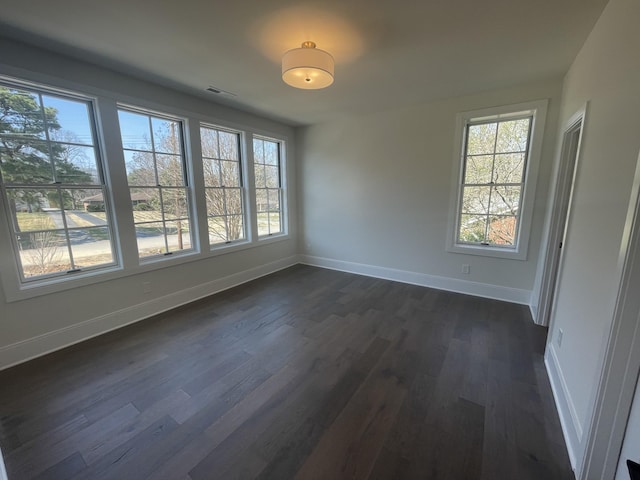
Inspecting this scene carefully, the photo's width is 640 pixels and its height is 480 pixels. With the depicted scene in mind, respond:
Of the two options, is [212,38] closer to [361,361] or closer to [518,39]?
[518,39]

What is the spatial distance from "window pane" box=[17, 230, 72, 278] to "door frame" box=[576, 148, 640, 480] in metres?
4.02

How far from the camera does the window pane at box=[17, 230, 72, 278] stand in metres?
2.31

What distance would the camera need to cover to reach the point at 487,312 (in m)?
3.19

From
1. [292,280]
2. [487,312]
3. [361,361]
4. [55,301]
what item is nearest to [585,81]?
[487,312]

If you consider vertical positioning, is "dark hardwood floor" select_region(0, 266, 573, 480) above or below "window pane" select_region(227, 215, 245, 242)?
below

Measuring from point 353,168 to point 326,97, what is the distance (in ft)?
4.39

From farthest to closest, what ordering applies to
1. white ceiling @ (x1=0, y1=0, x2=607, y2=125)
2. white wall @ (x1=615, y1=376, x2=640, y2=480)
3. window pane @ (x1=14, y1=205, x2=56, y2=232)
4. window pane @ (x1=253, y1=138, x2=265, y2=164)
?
window pane @ (x1=253, y1=138, x2=265, y2=164) < window pane @ (x1=14, y1=205, x2=56, y2=232) < white ceiling @ (x1=0, y1=0, x2=607, y2=125) < white wall @ (x1=615, y1=376, x2=640, y2=480)

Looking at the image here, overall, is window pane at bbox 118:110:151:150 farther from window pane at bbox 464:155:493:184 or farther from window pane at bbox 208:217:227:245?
window pane at bbox 464:155:493:184

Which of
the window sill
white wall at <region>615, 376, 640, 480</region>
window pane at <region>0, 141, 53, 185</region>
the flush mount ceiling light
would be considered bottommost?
white wall at <region>615, 376, 640, 480</region>

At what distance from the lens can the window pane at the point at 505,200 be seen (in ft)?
11.0

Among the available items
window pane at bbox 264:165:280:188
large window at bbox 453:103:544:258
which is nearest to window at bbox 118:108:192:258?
window pane at bbox 264:165:280:188

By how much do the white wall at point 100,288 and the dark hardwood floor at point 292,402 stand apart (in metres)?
0.21

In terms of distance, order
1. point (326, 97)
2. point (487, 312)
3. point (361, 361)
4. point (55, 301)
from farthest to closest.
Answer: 1. point (326, 97)
2. point (487, 312)
3. point (55, 301)
4. point (361, 361)

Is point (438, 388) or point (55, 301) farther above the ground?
point (55, 301)
